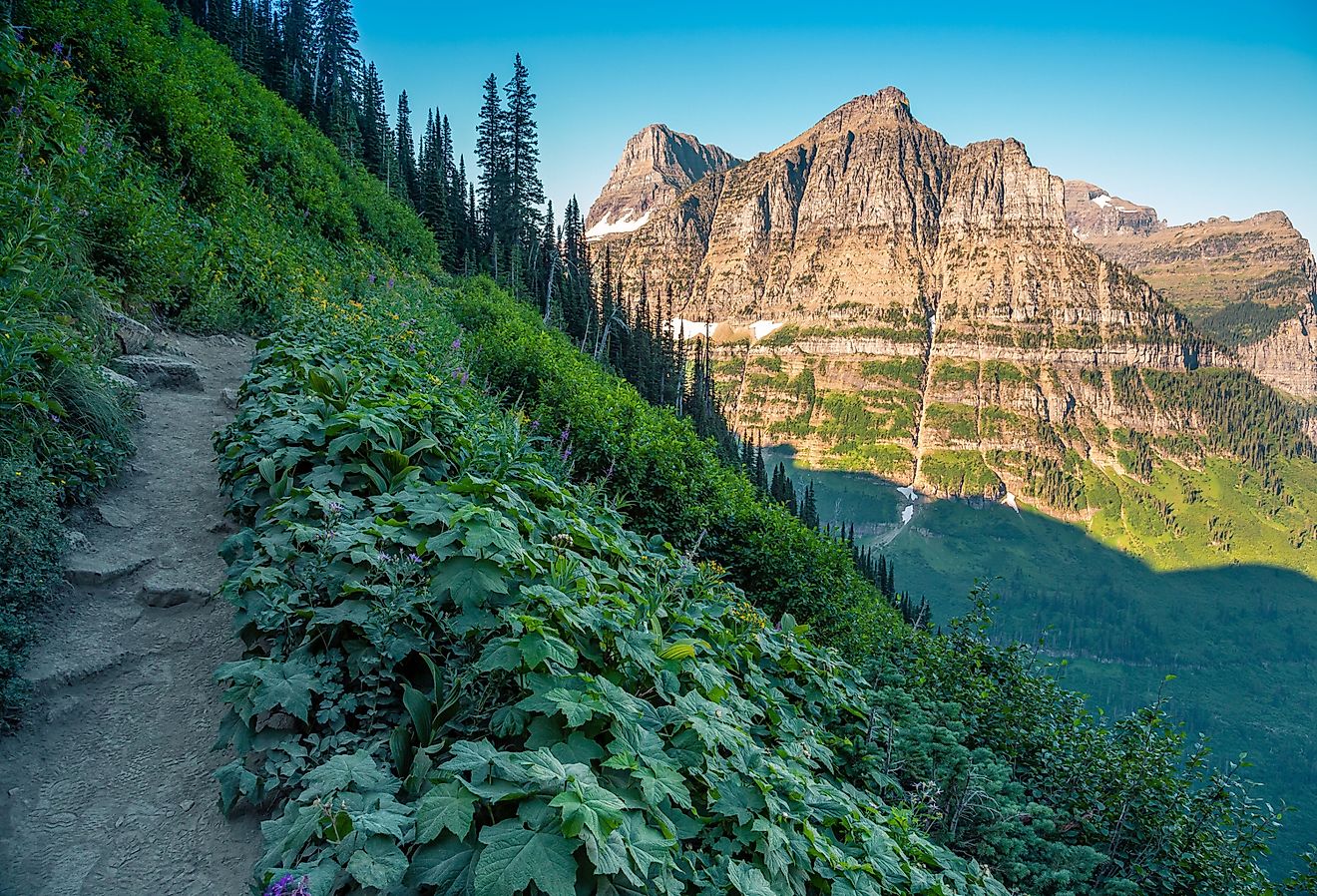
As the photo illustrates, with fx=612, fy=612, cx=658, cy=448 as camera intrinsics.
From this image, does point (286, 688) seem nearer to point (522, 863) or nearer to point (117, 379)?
point (522, 863)

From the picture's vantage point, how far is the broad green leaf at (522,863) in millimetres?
1778

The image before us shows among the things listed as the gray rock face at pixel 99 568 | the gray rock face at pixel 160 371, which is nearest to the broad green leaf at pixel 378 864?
the gray rock face at pixel 99 568

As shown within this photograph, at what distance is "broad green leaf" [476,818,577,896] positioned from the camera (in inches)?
70.0

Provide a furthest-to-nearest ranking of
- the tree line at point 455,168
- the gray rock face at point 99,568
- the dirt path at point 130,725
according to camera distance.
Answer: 1. the tree line at point 455,168
2. the gray rock face at point 99,568
3. the dirt path at point 130,725

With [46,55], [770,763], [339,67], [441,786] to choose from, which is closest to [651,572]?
[770,763]

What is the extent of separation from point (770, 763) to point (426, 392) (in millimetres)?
4958

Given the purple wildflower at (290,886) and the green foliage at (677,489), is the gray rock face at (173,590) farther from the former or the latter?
the green foliage at (677,489)

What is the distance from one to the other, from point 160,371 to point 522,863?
7687mm

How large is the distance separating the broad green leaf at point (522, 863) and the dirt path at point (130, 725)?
1.37 meters

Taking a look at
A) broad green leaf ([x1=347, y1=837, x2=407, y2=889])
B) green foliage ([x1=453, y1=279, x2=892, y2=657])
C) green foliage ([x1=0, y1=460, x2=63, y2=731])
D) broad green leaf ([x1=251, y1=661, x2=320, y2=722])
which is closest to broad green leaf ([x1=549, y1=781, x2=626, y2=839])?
broad green leaf ([x1=347, y1=837, x2=407, y2=889])

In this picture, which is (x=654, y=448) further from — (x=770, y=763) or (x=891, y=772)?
(x=770, y=763)

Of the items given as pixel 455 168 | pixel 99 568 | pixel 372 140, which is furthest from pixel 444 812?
pixel 455 168

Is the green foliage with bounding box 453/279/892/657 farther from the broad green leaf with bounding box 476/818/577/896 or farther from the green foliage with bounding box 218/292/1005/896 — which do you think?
the broad green leaf with bounding box 476/818/577/896

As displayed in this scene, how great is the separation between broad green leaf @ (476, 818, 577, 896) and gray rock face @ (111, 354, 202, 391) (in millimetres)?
7328
